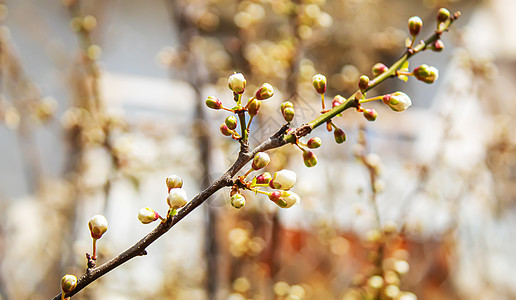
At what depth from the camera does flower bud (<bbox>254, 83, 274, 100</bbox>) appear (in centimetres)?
58

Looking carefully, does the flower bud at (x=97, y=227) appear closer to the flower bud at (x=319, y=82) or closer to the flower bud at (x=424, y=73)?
the flower bud at (x=319, y=82)

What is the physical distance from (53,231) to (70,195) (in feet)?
0.65

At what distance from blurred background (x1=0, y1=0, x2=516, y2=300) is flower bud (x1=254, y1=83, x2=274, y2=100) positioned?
144mm

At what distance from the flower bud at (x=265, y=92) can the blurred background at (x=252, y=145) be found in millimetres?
144

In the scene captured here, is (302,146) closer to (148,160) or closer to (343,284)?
(343,284)

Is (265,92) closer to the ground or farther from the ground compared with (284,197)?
farther from the ground

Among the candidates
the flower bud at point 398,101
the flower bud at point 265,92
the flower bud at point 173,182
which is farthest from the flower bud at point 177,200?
the flower bud at point 398,101

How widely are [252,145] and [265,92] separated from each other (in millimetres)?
523

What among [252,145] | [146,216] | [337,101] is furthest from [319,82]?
[252,145]

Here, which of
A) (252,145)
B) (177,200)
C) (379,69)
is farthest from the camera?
(252,145)

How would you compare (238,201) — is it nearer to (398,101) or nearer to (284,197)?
(284,197)

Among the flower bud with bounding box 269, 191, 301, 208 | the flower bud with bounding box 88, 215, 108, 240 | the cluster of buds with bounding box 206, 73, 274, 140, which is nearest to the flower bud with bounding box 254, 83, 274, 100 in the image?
the cluster of buds with bounding box 206, 73, 274, 140

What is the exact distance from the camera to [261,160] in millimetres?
534

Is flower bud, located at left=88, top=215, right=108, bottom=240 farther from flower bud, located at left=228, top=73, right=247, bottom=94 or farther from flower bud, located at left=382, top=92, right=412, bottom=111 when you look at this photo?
→ flower bud, located at left=382, top=92, right=412, bottom=111
